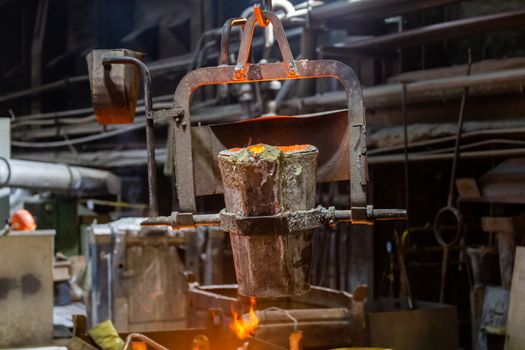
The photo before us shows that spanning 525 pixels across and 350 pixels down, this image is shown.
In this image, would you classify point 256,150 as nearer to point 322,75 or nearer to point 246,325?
point 322,75

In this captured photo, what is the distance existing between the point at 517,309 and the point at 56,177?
25.2 ft

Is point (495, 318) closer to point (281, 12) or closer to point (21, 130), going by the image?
point (281, 12)

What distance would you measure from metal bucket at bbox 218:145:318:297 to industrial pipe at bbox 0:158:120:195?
736cm

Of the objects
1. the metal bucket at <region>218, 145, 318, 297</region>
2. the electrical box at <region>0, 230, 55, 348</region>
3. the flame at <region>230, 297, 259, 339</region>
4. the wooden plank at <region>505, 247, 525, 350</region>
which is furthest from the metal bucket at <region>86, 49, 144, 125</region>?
the electrical box at <region>0, 230, 55, 348</region>

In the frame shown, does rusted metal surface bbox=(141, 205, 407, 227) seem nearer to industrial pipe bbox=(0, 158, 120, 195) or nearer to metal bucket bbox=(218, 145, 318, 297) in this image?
metal bucket bbox=(218, 145, 318, 297)

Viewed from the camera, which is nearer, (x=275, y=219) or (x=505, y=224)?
(x=275, y=219)

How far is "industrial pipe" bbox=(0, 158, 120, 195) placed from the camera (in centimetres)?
1003

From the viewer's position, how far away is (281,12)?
26.2 ft

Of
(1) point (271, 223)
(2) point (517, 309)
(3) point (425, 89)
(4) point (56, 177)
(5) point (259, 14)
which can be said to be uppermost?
(3) point (425, 89)

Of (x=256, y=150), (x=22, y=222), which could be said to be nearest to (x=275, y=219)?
(x=256, y=150)

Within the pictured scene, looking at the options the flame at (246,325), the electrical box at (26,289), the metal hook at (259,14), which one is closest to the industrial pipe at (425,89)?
the flame at (246,325)

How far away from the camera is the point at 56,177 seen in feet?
37.0

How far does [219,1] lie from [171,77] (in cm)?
185

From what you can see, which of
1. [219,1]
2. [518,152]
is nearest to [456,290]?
[518,152]
